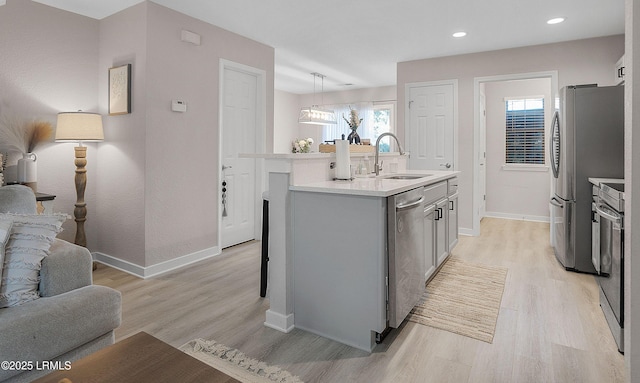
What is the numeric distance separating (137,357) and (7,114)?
3.14 m

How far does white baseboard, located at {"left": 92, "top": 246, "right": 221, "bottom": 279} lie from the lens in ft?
11.1

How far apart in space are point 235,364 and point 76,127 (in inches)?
105

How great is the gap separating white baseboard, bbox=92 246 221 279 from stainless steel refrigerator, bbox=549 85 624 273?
360 cm

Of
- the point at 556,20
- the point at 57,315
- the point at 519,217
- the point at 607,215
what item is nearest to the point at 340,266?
the point at 57,315

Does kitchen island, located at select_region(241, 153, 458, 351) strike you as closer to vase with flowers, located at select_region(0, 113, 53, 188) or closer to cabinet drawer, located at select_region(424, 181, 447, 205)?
cabinet drawer, located at select_region(424, 181, 447, 205)

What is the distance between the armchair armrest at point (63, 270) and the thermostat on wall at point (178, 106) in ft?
6.62

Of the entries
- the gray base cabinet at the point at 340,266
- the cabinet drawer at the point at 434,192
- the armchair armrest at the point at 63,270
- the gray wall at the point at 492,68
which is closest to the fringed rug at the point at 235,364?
the gray base cabinet at the point at 340,266

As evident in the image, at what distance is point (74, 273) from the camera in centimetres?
171

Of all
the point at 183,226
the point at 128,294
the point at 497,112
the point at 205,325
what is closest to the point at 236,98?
the point at 183,226

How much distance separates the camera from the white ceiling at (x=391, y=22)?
136 inches

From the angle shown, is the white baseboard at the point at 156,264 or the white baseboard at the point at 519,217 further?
the white baseboard at the point at 519,217

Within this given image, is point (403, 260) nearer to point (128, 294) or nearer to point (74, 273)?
point (74, 273)

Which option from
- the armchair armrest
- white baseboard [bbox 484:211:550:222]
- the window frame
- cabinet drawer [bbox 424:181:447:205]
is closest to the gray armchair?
the armchair armrest

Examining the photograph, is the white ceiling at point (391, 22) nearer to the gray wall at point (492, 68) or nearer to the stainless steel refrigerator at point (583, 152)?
the gray wall at point (492, 68)
